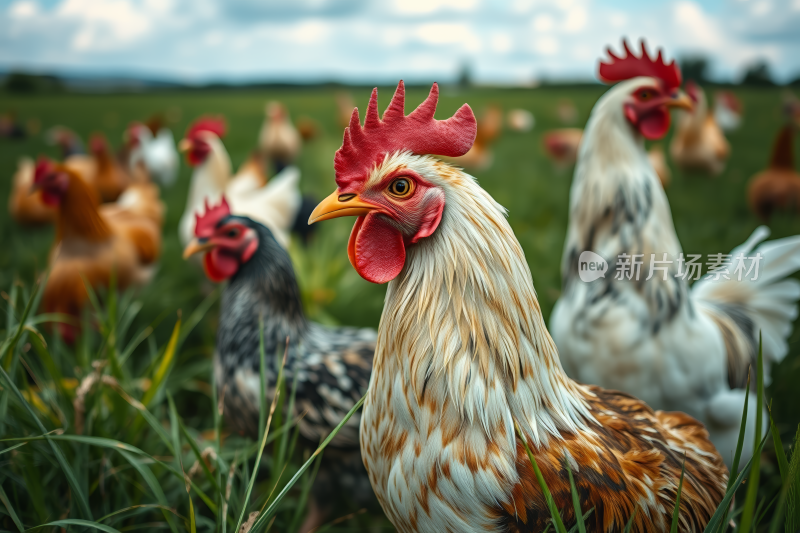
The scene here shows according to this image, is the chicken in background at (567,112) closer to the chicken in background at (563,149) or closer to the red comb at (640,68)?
the chicken in background at (563,149)

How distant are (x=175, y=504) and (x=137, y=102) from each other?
9.18m

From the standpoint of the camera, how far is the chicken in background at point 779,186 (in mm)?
4969

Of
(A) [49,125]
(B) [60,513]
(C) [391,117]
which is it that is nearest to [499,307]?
(C) [391,117]

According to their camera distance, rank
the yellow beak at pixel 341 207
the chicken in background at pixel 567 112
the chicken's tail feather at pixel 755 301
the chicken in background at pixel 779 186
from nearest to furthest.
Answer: the yellow beak at pixel 341 207
the chicken's tail feather at pixel 755 301
the chicken in background at pixel 779 186
the chicken in background at pixel 567 112

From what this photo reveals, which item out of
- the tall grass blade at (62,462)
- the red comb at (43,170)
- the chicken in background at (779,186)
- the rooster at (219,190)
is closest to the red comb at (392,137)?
the tall grass blade at (62,462)

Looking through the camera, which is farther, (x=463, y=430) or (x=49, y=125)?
(x=49, y=125)

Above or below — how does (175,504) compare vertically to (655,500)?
below

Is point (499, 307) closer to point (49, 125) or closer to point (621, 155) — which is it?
point (621, 155)

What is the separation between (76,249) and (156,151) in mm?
4574

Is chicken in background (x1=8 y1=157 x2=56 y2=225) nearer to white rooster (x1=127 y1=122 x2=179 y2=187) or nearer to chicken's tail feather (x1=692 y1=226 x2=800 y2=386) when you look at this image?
white rooster (x1=127 y1=122 x2=179 y2=187)

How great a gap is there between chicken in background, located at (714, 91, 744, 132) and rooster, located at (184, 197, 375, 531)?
10024 mm

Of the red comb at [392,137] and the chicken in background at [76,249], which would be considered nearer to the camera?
the red comb at [392,137]

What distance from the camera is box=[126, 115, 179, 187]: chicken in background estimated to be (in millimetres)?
6961

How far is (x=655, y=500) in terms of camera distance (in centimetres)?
119
